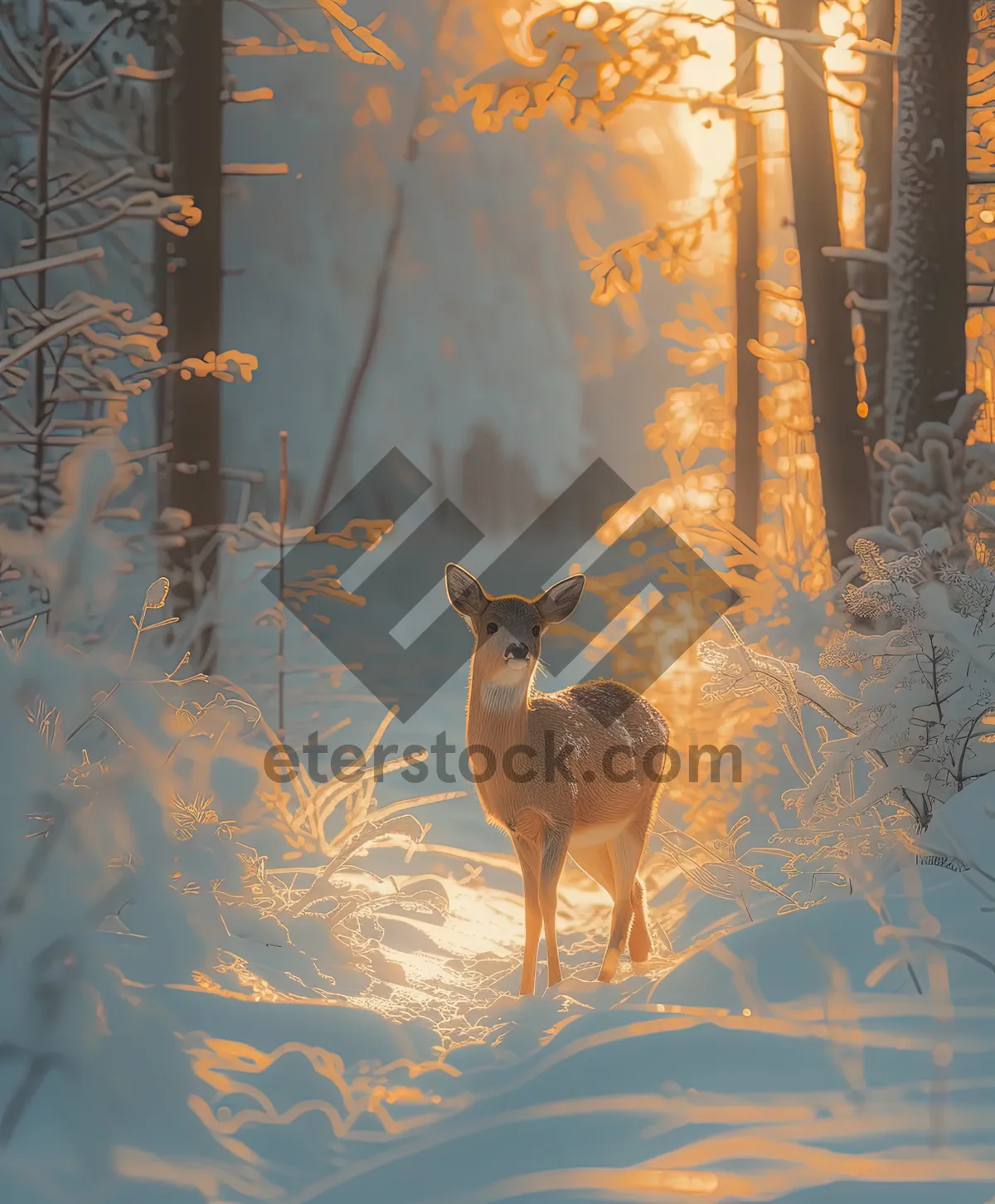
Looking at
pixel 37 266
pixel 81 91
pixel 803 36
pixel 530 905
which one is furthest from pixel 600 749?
pixel 81 91

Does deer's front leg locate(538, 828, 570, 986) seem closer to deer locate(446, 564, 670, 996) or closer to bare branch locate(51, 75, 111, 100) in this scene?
deer locate(446, 564, 670, 996)

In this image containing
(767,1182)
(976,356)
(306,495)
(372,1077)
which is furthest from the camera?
(306,495)

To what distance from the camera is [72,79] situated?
686 cm

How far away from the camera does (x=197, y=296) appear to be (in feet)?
16.4

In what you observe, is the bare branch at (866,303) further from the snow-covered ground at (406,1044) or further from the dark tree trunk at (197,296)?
the dark tree trunk at (197,296)

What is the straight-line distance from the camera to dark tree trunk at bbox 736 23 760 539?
5.21 meters

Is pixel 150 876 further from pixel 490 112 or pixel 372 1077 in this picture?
pixel 490 112

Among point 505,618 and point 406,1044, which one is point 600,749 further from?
point 406,1044

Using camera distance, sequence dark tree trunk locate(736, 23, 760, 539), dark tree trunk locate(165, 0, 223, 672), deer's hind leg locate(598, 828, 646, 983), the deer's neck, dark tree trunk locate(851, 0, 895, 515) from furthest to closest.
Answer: dark tree trunk locate(736, 23, 760, 539) → dark tree trunk locate(165, 0, 223, 672) → dark tree trunk locate(851, 0, 895, 515) → deer's hind leg locate(598, 828, 646, 983) → the deer's neck

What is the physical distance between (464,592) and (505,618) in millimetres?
144

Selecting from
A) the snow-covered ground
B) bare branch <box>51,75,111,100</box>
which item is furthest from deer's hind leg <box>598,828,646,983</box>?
bare branch <box>51,75,111,100</box>

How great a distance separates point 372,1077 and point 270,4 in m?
5.78

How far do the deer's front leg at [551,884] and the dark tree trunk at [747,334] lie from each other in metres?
2.64

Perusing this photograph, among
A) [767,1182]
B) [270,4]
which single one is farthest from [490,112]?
[767,1182]
